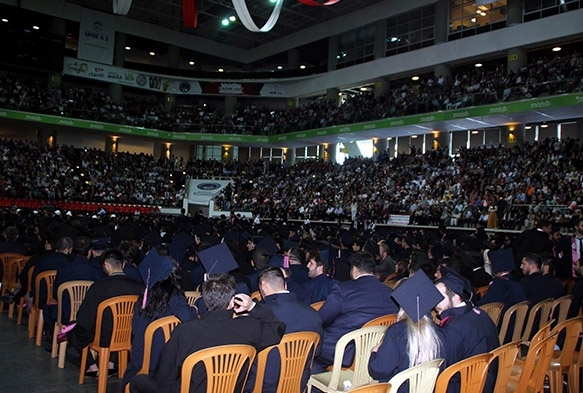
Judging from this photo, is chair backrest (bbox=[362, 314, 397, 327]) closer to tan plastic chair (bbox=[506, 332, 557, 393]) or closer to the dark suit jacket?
the dark suit jacket

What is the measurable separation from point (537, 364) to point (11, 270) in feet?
23.0

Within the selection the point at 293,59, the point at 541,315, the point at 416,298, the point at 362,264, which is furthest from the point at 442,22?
the point at 416,298

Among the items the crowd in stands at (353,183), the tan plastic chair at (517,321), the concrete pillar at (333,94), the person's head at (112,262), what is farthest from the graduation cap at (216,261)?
the concrete pillar at (333,94)

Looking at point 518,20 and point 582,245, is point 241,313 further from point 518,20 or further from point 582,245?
point 518,20

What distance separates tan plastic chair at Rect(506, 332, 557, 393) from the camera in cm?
368

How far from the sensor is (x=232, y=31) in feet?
134

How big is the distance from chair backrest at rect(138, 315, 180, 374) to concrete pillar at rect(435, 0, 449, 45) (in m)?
29.6

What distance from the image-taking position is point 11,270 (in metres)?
7.61

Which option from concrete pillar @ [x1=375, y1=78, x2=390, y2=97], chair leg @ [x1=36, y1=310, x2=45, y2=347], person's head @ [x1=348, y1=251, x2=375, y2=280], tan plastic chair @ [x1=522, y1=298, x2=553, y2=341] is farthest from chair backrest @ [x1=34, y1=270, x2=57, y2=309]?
concrete pillar @ [x1=375, y1=78, x2=390, y2=97]

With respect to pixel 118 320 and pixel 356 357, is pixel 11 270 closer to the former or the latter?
pixel 118 320

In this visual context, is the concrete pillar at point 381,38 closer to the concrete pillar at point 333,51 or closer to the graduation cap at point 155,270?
the concrete pillar at point 333,51

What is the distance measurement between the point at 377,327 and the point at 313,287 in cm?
195

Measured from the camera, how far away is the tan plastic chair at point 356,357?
3.69 metres

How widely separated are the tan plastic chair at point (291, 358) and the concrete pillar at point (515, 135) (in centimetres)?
2529
